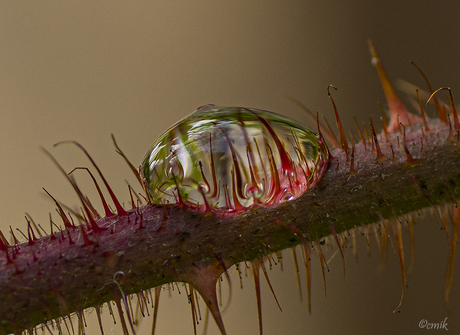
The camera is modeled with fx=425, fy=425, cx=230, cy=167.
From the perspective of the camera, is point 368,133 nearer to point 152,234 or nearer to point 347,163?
point 347,163

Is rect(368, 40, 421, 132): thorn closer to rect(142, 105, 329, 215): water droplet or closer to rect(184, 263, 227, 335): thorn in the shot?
rect(142, 105, 329, 215): water droplet

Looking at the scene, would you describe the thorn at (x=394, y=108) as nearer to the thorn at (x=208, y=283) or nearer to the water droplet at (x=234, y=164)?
the water droplet at (x=234, y=164)

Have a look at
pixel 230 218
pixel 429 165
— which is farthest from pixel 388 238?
pixel 230 218

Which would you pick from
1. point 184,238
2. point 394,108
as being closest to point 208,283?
point 184,238

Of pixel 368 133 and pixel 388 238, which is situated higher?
pixel 368 133

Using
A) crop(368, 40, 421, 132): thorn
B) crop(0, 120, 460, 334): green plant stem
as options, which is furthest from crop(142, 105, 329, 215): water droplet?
crop(368, 40, 421, 132): thorn

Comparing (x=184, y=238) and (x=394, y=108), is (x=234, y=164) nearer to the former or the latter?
(x=184, y=238)
